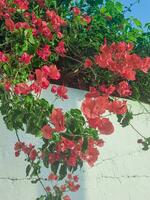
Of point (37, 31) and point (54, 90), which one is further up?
point (37, 31)

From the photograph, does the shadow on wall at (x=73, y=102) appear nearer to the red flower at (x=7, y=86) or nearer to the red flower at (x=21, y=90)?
the red flower at (x=7, y=86)

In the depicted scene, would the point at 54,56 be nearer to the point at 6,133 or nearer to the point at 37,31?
the point at 37,31

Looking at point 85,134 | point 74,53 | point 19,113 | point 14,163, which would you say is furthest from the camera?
point 74,53

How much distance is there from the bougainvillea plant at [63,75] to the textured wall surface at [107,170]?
80 mm

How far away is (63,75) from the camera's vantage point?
140 inches

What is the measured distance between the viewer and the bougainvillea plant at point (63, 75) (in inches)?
77.8

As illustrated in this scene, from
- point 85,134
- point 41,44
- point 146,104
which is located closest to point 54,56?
point 41,44

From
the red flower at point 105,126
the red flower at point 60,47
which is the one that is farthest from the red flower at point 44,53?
the red flower at point 105,126

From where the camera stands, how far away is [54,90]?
2.83 meters

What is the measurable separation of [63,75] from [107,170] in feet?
2.49

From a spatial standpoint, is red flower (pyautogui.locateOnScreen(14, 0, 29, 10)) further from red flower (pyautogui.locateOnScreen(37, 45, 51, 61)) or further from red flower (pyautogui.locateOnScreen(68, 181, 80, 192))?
red flower (pyautogui.locateOnScreen(68, 181, 80, 192))

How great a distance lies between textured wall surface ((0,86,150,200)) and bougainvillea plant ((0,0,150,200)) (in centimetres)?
8

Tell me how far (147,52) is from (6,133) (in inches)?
74.8

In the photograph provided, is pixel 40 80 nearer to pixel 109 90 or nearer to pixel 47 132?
pixel 47 132
